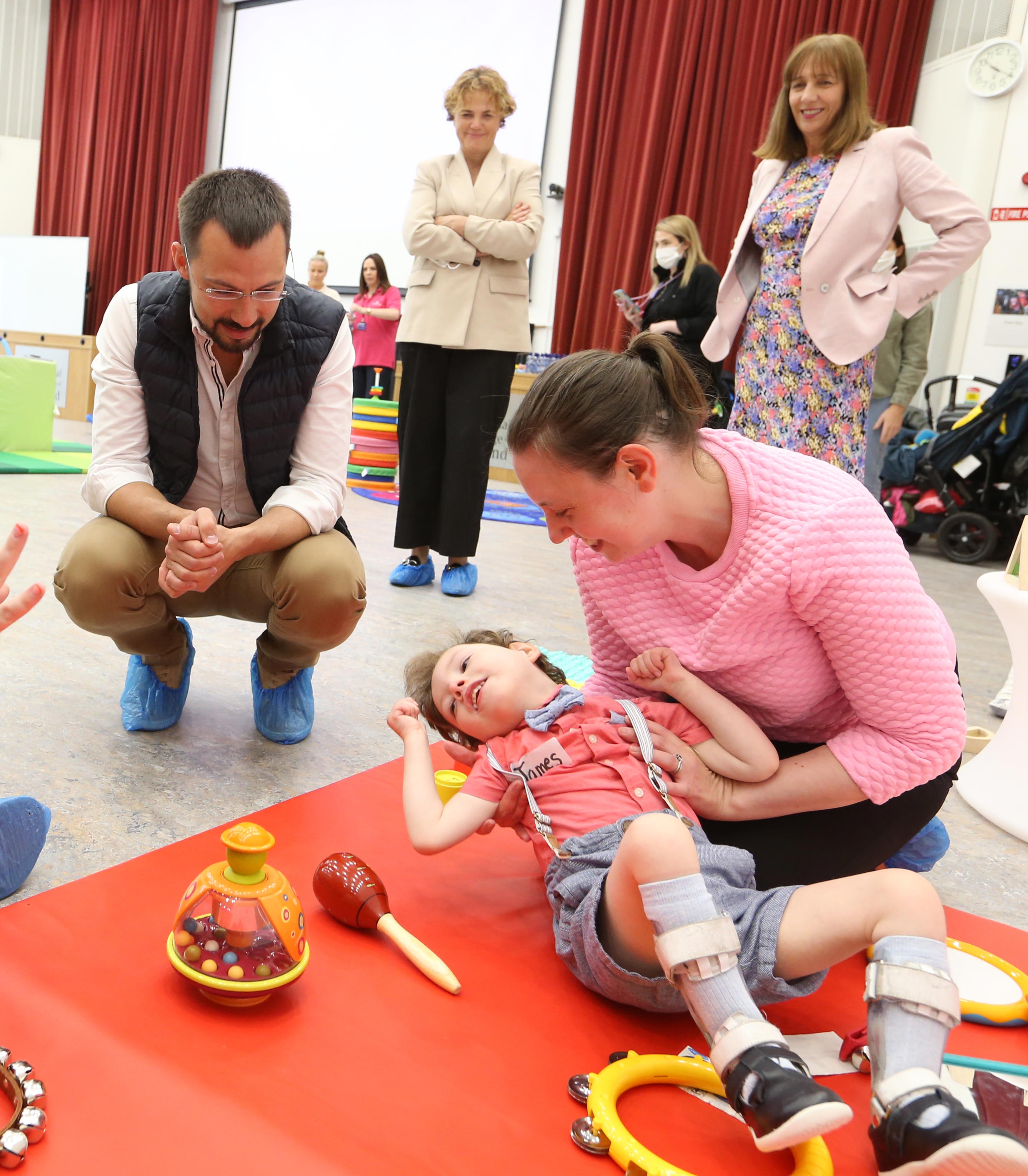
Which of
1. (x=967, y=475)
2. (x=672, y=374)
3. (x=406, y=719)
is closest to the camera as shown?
(x=672, y=374)

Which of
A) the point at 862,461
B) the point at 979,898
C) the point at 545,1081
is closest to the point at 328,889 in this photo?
the point at 545,1081

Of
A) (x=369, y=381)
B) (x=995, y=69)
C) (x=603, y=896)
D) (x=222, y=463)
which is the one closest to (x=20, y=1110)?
(x=603, y=896)

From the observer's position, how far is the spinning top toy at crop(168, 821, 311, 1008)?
1030mm

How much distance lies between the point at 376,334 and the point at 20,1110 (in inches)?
248

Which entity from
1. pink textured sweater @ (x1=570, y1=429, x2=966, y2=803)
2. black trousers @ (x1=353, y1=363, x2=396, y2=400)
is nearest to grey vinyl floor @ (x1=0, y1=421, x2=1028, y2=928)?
pink textured sweater @ (x1=570, y1=429, x2=966, y2=803)

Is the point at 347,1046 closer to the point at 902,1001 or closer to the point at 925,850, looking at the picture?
the point at 902,1001

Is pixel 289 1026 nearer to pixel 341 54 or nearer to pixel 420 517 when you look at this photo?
pixel 420 517

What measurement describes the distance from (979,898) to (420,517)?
2.06 m

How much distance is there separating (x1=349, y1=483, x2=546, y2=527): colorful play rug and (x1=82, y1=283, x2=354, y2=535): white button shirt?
325 cm

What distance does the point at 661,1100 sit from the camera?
3.29ft

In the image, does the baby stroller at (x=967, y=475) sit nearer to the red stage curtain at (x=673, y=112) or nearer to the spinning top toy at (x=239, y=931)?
the red stage curtain at (x=673, y=112)

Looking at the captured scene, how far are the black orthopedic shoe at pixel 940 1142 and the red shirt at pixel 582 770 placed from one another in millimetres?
412

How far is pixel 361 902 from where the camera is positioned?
4.00 feet

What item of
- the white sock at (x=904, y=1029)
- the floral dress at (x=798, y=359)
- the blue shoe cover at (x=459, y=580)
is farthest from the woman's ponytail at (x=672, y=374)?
the blue shoe cover at (x=459, y=580)
